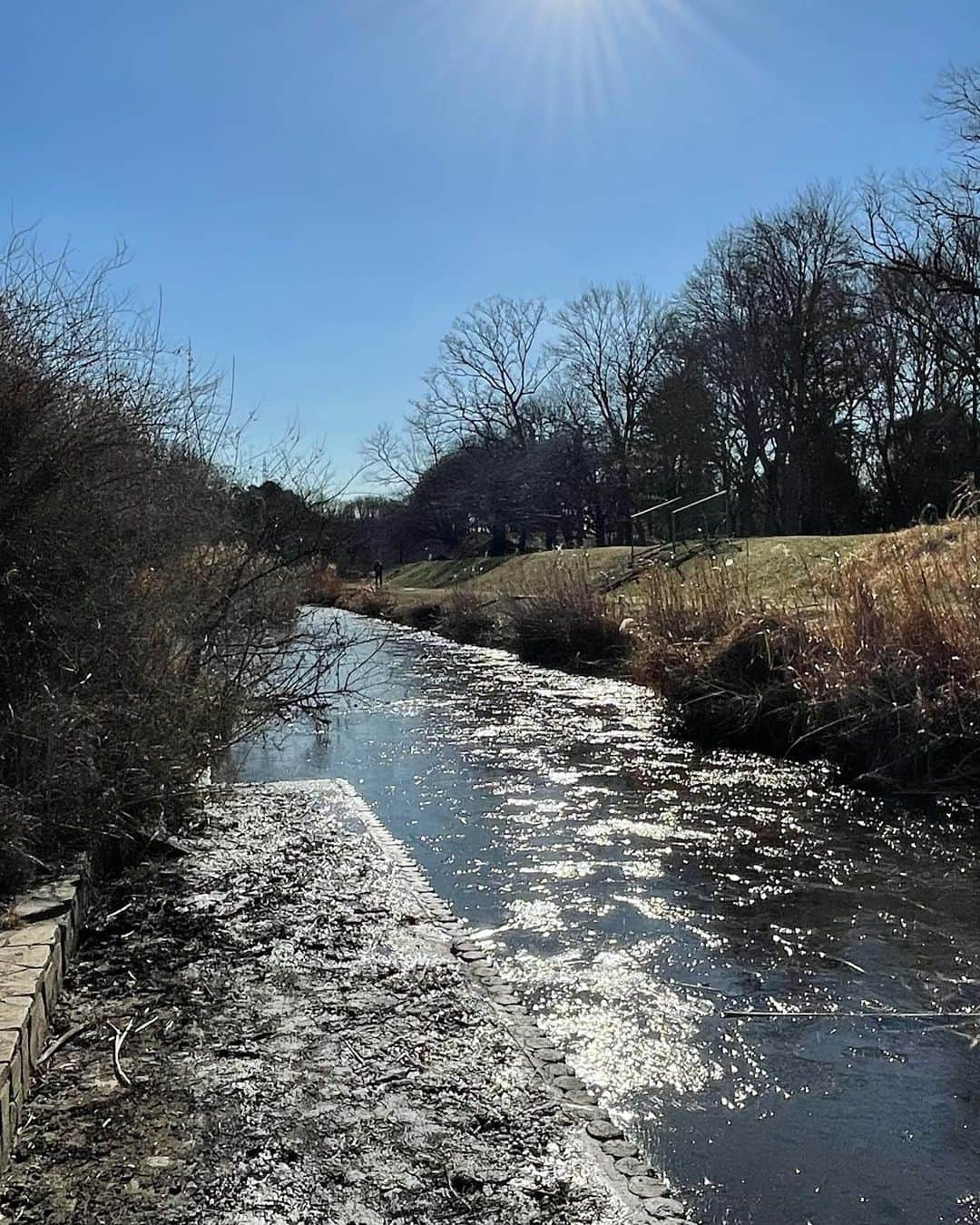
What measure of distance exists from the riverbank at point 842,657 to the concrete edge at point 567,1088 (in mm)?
4327

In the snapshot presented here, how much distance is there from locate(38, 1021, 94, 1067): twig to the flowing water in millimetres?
1705

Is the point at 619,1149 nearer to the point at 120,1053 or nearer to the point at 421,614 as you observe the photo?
the point at 120,1053

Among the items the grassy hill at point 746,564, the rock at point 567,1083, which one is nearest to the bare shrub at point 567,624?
the grassy hill at point 746,564

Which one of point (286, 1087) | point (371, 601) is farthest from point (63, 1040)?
point (371, 601)

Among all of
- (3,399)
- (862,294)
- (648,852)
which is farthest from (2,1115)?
(862,294)

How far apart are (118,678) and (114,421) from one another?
1.37 metres

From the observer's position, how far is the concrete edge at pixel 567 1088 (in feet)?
9.49

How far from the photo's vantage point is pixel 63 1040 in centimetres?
371

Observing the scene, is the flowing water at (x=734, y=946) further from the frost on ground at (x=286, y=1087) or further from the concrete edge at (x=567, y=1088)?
the frost on ground at (x=286, y=1087)

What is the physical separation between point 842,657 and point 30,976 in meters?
7.13

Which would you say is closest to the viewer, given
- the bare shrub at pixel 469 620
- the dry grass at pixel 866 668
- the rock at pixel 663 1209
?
the rock at pixel 663 1209

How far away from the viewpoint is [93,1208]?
2.74 m

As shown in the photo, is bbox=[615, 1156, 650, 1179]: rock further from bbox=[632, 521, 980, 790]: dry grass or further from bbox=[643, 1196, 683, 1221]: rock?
bbox=[632, 521, 980, 790]: dry grass

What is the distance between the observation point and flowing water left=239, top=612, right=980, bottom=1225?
3.25 m
